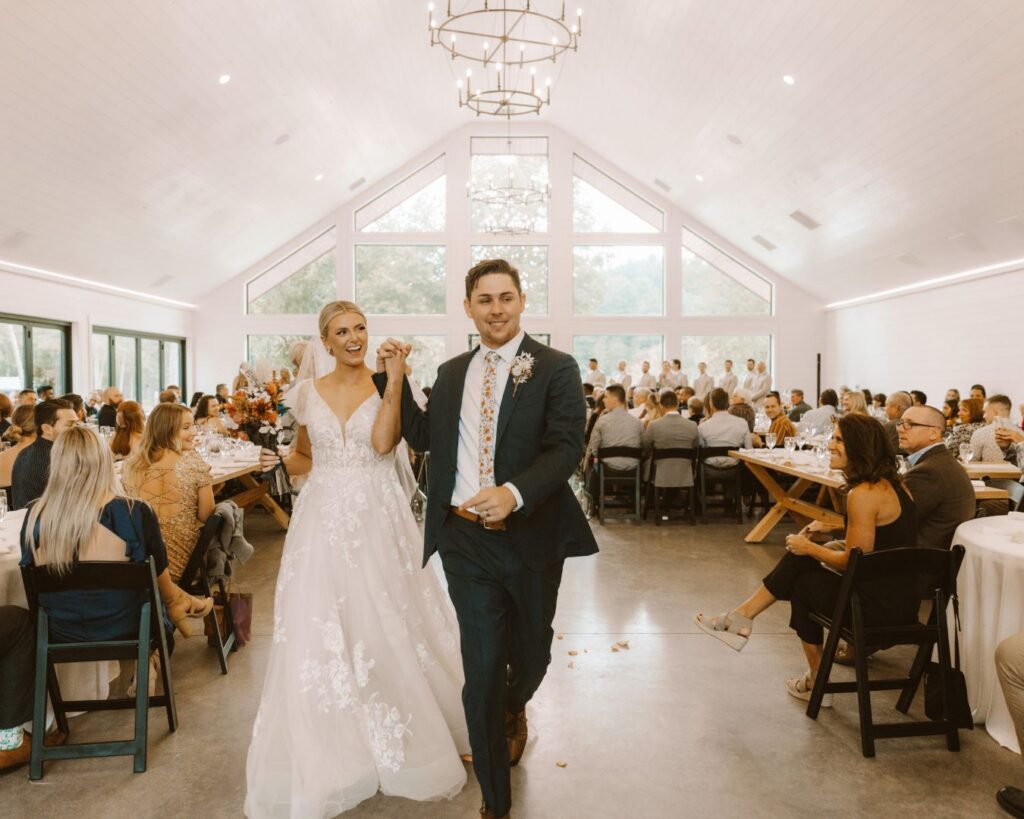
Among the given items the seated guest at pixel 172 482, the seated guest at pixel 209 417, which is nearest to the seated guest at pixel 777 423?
the seated guest at pixel 209 417

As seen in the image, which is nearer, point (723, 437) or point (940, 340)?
point (723, 437)

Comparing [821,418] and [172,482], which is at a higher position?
[821,418]

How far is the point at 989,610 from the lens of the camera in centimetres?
315

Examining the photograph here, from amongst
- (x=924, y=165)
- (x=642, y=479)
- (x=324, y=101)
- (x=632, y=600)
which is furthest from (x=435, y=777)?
(x=324, y=101)

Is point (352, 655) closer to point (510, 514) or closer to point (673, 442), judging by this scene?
point (510, 514)

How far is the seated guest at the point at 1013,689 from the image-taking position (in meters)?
2.59

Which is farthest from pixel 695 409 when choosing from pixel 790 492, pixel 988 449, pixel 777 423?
pixel 988 449

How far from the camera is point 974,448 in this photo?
620cm

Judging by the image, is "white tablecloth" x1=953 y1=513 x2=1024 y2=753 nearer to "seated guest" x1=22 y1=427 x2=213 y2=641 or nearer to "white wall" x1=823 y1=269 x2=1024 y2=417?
"seated guest" x1=22 y1=427 x2=213 y2=641

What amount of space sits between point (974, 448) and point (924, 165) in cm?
514

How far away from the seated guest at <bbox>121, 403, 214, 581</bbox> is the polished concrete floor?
657 millimetres

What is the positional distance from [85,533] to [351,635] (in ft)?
3.36

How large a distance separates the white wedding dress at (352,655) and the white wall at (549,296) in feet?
47.0

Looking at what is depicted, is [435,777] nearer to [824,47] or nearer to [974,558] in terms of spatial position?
[974,558]
